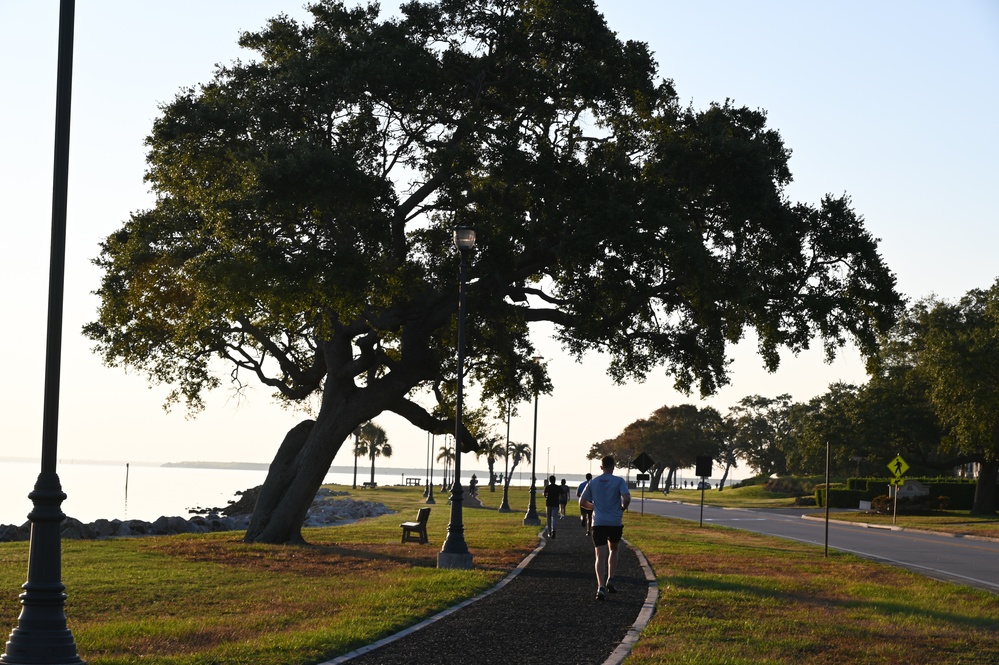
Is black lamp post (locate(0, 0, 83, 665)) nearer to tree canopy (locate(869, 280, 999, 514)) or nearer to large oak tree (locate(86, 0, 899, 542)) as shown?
large oak tree (locate(86, 0, 899, 542))

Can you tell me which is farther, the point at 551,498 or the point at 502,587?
the point at 551,498

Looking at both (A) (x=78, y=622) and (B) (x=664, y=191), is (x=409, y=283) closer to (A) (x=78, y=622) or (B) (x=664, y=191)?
(B) (x=664, y=191)

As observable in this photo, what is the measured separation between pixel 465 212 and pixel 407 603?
1320 centimetres

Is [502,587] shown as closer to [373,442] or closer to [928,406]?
[928,406]

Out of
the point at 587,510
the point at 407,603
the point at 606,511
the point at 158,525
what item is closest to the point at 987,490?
the point at 158,525

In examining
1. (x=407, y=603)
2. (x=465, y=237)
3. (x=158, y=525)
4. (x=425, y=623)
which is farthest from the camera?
(x=158, y=525)

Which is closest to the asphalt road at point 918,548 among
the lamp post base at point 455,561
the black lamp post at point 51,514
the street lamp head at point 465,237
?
the lamp post base at point 455,561

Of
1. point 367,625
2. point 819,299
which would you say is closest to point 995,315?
point 819,299

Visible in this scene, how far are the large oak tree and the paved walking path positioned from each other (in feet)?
24.6

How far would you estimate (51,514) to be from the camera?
861cm

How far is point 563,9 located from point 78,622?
16498 mm

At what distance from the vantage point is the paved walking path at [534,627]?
1020cm

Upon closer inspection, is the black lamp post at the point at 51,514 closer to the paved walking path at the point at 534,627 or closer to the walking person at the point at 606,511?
the paved walking path at the point at 534,627

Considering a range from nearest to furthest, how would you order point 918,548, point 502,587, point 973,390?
point 502,587, point 918,548, point 973,390
